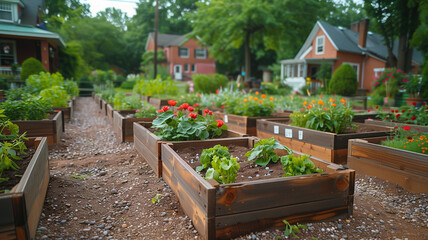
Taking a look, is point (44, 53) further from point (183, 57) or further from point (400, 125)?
point (183, 57)

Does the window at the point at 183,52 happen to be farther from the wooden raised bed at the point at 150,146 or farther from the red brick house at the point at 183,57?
the wooden raised bed at the point at 150,146

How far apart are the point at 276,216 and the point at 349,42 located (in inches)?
975

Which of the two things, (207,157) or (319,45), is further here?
(319,45)

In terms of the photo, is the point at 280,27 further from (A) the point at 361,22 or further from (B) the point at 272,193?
(B) the point at 272,193

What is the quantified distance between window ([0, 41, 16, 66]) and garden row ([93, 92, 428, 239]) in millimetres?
15678

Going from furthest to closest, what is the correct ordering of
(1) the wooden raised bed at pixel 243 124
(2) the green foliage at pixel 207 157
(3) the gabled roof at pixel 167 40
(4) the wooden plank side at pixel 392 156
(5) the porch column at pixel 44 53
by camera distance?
(3) the gabled roof at pixel 167 40
(5) the porch column at pixel 44 53
(1) the wooden raised bed at pixel 243 124
(4) the wooden plank side at pixel 392 156
(2) the green foliage at pixel 207 157

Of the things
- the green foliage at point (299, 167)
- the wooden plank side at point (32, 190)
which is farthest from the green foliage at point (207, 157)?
the wooden plank side at point (32, 190)

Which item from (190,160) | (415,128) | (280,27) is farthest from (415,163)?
(280,27)

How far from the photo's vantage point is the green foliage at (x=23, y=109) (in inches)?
166

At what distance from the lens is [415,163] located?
2.75 meters

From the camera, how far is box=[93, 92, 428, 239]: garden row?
193cm

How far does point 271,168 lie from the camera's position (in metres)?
2.56

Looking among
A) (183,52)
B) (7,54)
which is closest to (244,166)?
(7,54)

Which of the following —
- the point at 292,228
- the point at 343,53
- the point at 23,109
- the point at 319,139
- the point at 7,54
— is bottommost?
the point at 292,228
